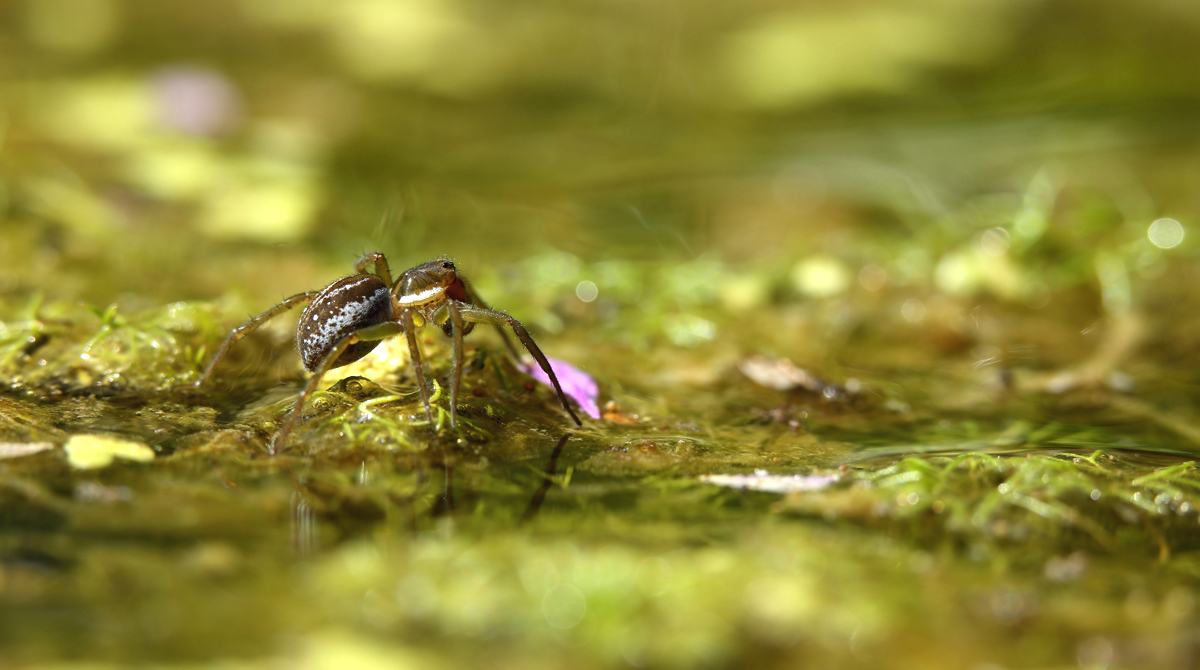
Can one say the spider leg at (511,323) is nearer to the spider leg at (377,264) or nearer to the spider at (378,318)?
the spider at (378,318)

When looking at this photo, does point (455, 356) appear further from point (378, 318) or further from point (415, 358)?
point (378, 318)

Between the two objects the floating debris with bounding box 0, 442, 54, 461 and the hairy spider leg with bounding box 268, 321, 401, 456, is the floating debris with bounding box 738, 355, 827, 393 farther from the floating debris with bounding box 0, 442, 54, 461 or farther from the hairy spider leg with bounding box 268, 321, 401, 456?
the floating debris with bounding box 0, 442, 54, 461

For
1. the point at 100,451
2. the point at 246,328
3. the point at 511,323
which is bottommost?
the point at 100,451

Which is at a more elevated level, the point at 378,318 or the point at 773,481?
the point at 378,318

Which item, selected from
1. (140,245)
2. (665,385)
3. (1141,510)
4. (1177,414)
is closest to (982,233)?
(1177,414)

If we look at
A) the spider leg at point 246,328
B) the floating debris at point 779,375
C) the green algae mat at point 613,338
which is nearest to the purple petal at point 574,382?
the green algae mat at point 613,338

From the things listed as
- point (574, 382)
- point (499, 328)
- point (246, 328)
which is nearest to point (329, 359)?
point (246, 328)
